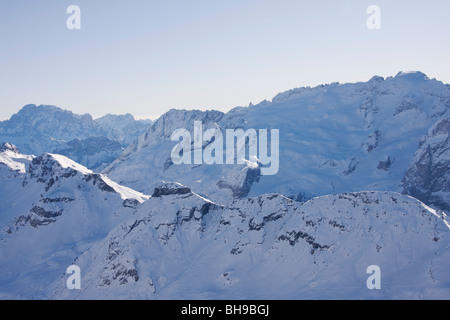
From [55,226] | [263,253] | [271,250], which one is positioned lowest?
[263,253]

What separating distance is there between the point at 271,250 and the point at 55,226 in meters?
91.3

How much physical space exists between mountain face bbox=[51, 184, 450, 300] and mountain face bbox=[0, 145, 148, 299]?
27440mm

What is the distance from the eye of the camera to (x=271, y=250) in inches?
4365

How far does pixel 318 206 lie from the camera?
11144 centimetres

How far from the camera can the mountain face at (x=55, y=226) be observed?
15088 centimetres

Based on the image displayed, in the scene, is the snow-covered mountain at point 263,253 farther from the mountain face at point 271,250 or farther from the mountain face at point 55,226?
the mountain face at point 55,226

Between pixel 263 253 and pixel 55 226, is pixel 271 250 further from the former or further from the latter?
pixel 55 226

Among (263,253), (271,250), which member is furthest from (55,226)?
(271,250)

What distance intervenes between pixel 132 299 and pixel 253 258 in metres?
25.9

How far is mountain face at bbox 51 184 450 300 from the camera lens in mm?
94375

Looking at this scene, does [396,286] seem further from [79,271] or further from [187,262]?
[79,271]

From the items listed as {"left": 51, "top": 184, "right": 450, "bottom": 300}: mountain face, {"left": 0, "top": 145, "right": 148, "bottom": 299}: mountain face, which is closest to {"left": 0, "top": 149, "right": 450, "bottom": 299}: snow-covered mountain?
{"left": 51, "top": 184, "right": 450, "bottom": 300}: mountain face

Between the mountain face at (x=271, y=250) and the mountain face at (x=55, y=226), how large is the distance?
2744 centimetres
